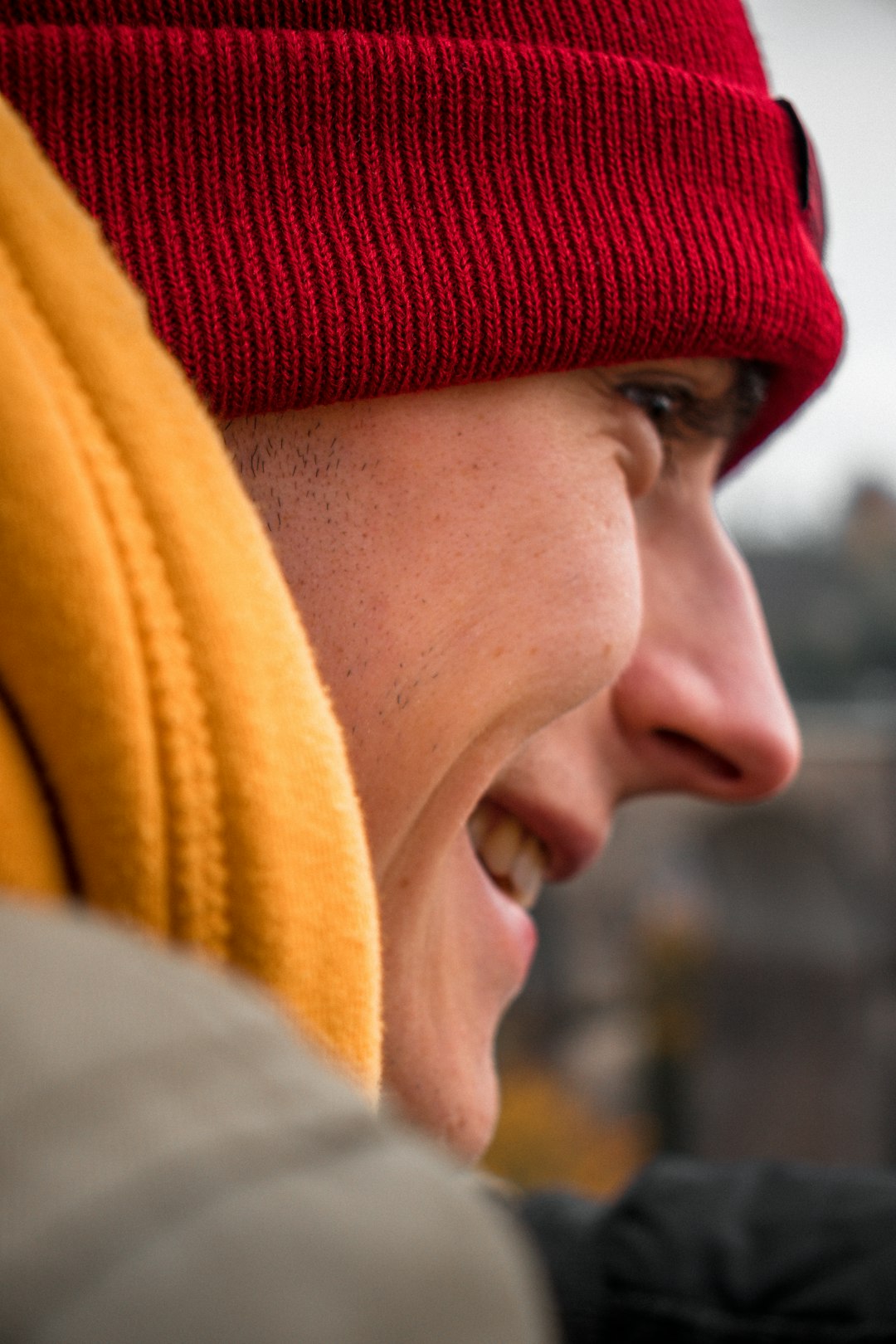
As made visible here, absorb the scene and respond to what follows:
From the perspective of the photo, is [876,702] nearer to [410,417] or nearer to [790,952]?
[790,952]

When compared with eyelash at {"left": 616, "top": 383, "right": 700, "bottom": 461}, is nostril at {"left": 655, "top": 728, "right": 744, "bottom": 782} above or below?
below

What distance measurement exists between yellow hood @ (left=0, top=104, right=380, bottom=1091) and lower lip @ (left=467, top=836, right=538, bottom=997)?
22.0 inches

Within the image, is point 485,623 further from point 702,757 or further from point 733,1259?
point 733,1259

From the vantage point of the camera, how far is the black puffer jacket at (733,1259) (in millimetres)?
1226

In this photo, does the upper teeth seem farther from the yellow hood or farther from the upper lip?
the yellow hood

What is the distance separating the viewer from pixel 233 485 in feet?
1.75

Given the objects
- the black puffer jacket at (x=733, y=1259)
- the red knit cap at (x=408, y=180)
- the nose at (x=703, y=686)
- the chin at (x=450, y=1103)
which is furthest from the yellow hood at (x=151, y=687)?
the black puffer jacket at (x=733, y=1259)

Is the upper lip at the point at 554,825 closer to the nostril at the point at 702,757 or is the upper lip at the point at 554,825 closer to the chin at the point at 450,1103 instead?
the nostril at the point at 702,757

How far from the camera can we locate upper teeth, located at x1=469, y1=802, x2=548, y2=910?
1.13 meters

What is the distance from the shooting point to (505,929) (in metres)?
1.12

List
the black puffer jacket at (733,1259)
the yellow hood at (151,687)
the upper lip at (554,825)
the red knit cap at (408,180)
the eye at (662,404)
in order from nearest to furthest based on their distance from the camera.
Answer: the yellow hood at (151,687) → the red knit cap at (408,180) → the eye at (662,404) → the upper lip at (554,825) → the black puffer jacket at (733,1259)

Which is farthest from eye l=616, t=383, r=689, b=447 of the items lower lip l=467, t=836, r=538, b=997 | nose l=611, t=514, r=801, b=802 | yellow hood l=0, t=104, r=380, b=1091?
yellow hood l=0, t=104, r=380, b=1091

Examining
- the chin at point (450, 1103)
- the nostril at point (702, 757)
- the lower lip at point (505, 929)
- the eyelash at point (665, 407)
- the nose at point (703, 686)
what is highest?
the eyelash at point (665, 407)

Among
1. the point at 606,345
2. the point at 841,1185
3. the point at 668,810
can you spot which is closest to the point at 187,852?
the point at 606,345
